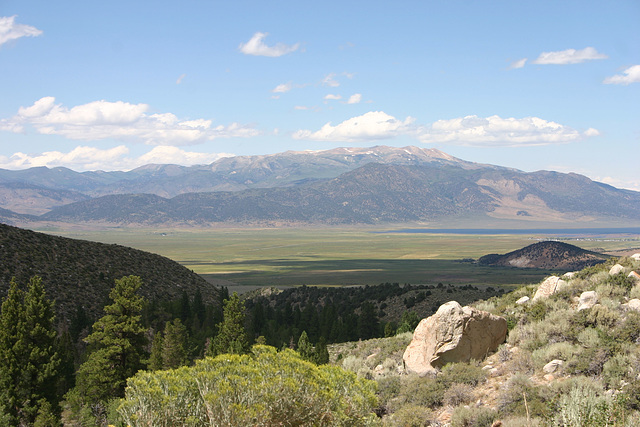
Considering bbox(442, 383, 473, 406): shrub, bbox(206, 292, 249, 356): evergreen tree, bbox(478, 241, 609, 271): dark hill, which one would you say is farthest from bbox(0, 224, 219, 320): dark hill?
bbox(478, 241, 609, 271): dark hill

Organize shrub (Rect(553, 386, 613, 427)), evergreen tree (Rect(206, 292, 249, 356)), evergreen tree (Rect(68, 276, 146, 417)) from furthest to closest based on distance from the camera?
evergreen tree (Rect(206, 292, 249, 356)) → evergreen tree (Rect(68, 276, 146, 417)) → shrub (Rect(553, 386, 613, 427))

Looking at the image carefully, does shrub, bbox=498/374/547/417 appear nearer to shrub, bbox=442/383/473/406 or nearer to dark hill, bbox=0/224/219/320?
shrub, bbox=442/383/473/406

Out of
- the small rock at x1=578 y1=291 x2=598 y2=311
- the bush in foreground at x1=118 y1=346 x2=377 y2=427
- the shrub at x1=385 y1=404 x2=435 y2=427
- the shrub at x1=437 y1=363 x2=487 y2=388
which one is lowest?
the shrub at x1=385 y1=404 x2=435 y2=427

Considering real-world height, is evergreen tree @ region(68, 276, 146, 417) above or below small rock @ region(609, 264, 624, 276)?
below

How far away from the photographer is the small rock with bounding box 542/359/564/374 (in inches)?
623

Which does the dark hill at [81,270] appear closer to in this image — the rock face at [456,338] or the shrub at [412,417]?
the rock face at [456,338]

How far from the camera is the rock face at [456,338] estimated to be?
61.4ft

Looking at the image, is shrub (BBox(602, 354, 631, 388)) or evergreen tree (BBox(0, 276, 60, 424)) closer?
shrub (BBox(602, 354, 631, 388))

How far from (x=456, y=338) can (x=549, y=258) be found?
491 ft

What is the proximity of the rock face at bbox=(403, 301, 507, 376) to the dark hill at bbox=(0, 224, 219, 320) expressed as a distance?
46801 millimetres

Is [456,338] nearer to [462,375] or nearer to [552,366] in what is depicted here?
[462,375]

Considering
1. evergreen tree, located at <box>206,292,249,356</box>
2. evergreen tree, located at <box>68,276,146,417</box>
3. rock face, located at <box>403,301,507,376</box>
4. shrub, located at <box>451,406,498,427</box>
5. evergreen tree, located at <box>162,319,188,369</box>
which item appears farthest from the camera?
evergreen tree, located at <box>206,292,249,356</box>

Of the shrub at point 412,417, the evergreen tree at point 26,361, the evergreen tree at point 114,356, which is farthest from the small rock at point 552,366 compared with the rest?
the evergreen tree at point 26,361

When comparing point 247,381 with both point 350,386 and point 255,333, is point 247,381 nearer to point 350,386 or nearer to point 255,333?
point 350,386
